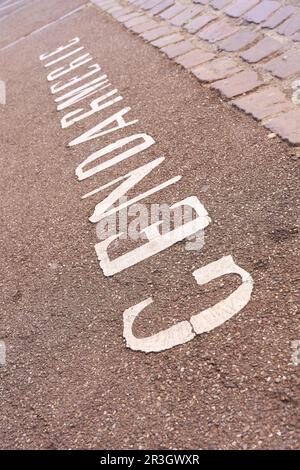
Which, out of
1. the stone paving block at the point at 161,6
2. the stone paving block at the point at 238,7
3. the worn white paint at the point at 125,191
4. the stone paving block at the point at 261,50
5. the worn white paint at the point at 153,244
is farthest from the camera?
the stone paving block at the point at 161,6

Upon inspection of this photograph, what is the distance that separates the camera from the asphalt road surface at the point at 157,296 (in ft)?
6.68

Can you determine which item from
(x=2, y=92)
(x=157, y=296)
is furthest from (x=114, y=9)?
(x=157, y=296)

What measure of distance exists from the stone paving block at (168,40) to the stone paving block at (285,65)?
1405mm

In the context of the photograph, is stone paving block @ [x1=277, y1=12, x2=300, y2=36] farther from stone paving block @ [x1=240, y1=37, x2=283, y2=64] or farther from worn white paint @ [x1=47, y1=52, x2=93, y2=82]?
worn white paint @ [x1=47, y1=52, x2=93, y2=82]

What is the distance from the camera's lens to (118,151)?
3.88 meters

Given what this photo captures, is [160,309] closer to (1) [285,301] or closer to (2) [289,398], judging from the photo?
(1) [285,301]

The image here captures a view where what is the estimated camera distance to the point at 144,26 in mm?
5961

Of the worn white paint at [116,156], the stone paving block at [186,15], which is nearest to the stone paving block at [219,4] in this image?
the stone paving block at [186,15]

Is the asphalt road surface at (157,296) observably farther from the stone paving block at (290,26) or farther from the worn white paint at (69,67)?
the worn white paint at (69,67)

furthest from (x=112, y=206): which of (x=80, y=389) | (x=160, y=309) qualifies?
(x=80, y=389)

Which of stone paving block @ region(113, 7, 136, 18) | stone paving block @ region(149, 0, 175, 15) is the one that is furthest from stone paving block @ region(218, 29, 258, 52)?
stone paving block @ region(113, 7, 136, 18)

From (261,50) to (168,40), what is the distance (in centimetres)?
130

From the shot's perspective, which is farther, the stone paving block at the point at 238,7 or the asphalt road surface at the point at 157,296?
the stone paving block at the point at 238,7

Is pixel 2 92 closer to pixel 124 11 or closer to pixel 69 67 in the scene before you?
pixel 69 67
